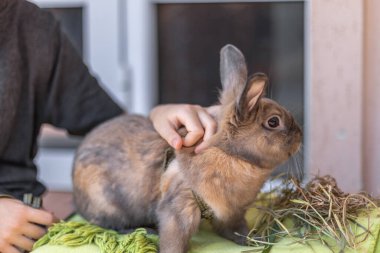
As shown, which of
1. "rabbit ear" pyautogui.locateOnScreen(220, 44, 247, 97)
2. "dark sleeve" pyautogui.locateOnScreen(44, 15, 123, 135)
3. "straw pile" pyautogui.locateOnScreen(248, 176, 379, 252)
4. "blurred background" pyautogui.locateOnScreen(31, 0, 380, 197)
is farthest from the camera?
"blurred background" pyautogui.locateOnScreen(31, 0, 380, 197)

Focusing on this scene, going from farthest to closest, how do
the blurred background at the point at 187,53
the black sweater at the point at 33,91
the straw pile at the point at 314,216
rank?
the blurred background at the point at 187,53, the black sweater at the point at 33,91, the straw pile at the point at 314,216

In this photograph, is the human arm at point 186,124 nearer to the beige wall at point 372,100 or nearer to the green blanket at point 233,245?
the green blanket at point 233,245

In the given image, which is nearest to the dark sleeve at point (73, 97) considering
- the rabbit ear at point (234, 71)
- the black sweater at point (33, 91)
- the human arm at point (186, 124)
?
the black sweater at point (33, 91)

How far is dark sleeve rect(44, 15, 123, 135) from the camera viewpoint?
2.20 meters

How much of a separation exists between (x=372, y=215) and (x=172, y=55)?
1511 millimetres

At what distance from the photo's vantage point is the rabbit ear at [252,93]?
1.50 metres

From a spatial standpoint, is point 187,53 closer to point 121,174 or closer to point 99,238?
point 121,174

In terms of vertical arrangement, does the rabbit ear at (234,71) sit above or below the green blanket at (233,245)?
above

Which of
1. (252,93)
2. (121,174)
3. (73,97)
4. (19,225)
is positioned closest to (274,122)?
(252,93)

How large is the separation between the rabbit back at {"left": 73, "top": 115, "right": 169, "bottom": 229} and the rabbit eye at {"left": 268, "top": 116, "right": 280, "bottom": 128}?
31 centimetres

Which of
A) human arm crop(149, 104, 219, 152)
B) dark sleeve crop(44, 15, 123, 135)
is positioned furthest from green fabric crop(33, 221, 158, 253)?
dark sleeve crop(44, 15, 123, 135)

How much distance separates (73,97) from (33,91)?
0.16m

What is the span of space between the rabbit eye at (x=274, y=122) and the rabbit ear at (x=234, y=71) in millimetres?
126

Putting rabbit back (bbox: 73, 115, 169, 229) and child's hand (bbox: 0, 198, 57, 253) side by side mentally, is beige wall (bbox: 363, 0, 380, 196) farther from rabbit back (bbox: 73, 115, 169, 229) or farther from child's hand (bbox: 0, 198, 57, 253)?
child's hand (bbox: 0, 198, 57, 253)
